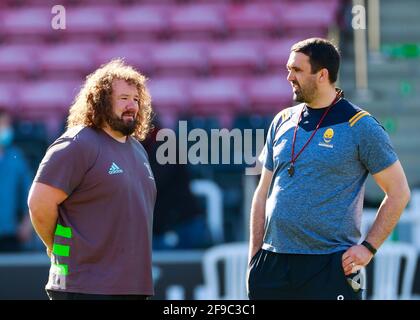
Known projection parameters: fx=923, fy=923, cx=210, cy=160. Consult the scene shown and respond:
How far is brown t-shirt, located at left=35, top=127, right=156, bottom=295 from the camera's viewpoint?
138 inches

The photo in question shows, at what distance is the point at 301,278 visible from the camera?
3.58m

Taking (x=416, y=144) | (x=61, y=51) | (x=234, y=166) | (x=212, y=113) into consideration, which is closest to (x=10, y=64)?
(x=61, y=51)

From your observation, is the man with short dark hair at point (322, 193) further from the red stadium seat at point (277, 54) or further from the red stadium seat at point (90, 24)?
the red stadium seat at point (90, 24)

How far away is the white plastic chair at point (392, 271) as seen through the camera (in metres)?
6.33

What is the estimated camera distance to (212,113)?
26.1 feet

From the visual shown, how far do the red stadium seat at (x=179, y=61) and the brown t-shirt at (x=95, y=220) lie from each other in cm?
476

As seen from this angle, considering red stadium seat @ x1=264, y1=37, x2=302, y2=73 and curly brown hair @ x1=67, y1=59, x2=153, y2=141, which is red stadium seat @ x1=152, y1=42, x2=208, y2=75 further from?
curly brown hair @ x1=67, y1=59, x2=153, y2=141

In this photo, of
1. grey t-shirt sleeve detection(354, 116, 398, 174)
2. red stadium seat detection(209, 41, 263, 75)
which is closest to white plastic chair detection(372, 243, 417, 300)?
red stadium seat detection(209, 41, 263, 75)

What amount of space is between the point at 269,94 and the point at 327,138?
4.44 m

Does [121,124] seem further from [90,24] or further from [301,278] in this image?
[90,24]

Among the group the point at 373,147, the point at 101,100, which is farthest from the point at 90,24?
the point at 373,147

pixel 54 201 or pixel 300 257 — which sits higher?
pixel 54 201

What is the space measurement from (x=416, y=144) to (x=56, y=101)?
124 inches
